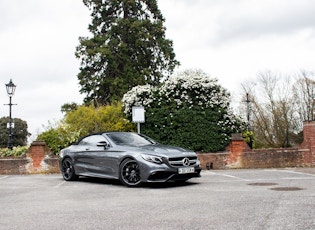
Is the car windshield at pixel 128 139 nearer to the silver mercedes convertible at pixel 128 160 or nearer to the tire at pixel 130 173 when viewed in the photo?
the silver mercedes convertible at pixel 128 160

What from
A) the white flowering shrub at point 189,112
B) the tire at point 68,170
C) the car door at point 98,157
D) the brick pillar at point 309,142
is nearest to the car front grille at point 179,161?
the car door at point 98,157

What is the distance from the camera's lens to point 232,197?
7.66 meters

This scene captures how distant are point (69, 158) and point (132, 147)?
266 centimetres

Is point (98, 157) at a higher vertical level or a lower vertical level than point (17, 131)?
lower

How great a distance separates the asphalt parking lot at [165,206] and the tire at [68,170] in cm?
170

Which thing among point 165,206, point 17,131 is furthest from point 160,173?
point 17,131

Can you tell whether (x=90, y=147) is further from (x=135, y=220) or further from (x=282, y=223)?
(x=282, y=223)

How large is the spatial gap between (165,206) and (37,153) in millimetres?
9918

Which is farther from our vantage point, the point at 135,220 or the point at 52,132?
the point at 52,132

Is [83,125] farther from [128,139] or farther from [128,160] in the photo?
[128,160]

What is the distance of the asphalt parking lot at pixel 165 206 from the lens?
5.48m

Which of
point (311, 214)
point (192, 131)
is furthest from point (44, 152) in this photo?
point (311, 214)

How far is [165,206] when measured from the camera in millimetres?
6914

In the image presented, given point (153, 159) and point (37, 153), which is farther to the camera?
point (37, 153)
